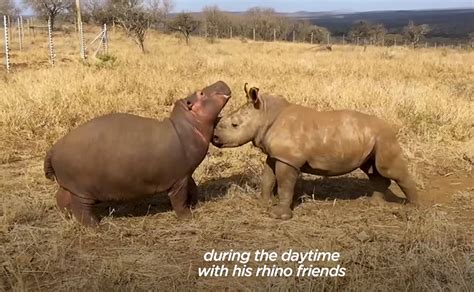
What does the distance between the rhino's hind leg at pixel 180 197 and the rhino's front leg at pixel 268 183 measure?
31.9 inches

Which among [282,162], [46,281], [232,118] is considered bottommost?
[46,281]

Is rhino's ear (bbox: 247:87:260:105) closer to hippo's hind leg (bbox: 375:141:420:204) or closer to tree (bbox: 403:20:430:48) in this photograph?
hippo's hind leg (bbox: 375:141:420:204)

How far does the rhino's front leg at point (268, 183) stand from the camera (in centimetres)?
558

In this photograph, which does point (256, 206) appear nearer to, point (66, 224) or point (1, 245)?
point (66, 224)

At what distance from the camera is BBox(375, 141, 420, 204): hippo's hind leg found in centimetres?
529

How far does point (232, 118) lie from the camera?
538cm

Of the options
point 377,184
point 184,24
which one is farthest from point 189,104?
point 184,24

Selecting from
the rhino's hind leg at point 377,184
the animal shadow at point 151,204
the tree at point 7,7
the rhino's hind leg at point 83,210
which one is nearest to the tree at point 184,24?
the tree at point 7,7

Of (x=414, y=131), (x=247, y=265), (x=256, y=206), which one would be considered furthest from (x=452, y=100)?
(x=247, y=265)

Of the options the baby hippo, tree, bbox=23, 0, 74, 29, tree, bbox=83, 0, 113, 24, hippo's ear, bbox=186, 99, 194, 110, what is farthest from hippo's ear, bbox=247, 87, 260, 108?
tree, bbox=83, 0, 113, 24

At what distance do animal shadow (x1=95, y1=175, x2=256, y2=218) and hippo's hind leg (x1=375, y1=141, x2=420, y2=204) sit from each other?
150cm

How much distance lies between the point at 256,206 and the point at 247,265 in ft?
4.50

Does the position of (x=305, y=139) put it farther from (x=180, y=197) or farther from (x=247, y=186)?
(x=180, y=197)

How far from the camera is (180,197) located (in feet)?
16.8
